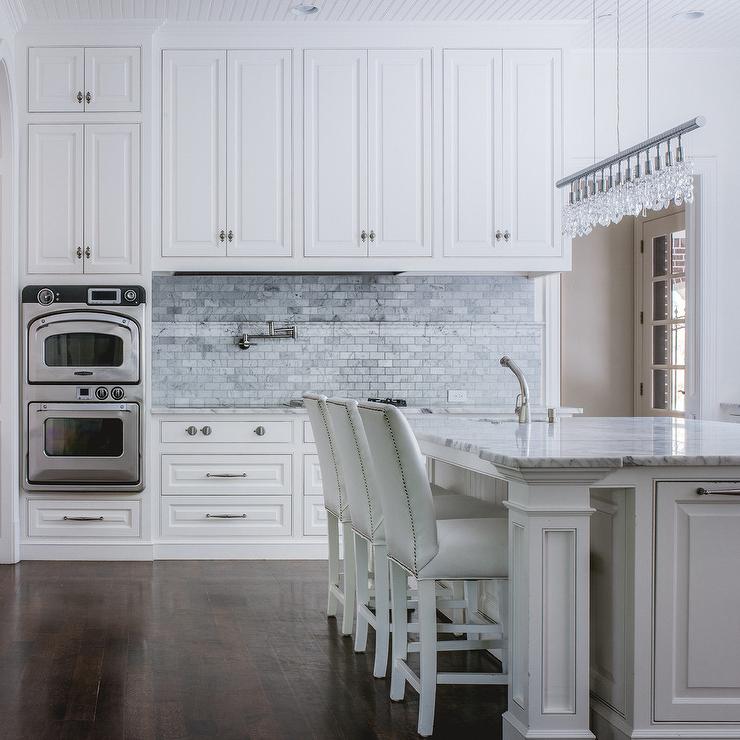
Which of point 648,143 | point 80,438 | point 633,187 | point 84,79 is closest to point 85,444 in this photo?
point 80,438

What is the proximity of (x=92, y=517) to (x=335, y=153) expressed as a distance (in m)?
2.48

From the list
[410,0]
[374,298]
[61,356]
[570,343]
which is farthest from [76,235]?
[570,343]

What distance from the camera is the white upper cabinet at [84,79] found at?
520 cm

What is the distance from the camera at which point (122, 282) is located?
5.23 metres

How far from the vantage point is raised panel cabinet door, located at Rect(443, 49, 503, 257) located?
5402mm

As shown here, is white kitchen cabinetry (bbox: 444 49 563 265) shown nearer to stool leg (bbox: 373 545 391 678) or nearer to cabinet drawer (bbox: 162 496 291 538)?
cabinet drawer (bbox: 162 496 291 538)

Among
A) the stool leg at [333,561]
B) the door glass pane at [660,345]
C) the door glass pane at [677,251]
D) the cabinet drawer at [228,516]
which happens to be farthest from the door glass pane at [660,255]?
the stool leg at [333,561]

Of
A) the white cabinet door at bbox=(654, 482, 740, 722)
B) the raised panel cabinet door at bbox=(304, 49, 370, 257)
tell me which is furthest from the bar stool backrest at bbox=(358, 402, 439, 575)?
the raised panel cabinet door at bbox=(304, 49, 370, 257)

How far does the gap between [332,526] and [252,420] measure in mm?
1398

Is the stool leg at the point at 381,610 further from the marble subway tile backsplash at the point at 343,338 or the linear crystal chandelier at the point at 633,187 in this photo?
the marble subway tile backsplash at the point at 343,338

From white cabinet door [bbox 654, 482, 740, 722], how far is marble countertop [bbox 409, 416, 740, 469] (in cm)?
10

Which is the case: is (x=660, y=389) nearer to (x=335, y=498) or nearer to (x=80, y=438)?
(x=335, y=498)

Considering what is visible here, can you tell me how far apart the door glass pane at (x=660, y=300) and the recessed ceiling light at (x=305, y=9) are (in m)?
2.89

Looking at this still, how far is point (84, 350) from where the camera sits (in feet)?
17.0
